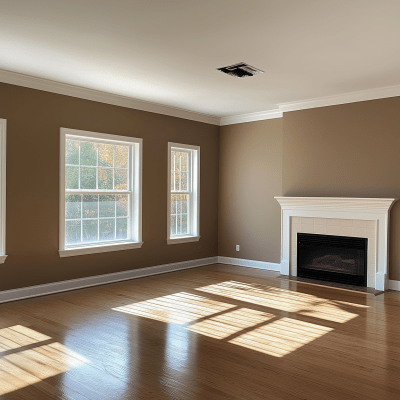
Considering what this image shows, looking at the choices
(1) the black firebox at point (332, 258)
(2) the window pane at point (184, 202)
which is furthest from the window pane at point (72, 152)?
(1) the black firebox at point (332, 258)

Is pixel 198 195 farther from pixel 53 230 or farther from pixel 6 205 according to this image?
pixel 6 205

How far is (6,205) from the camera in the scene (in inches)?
194

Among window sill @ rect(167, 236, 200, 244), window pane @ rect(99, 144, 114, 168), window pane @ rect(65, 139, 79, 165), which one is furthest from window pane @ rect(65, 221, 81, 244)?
window sill @ rect(167, 236, 200, 244)

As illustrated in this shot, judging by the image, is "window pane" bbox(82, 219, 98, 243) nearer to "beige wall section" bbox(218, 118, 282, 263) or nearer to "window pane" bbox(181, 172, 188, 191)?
"window pane" bbox(181, 172, 188, 191)

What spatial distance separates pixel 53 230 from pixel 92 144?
52.6 inches

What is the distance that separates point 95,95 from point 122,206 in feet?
5.47

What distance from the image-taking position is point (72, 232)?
5707 millimetres

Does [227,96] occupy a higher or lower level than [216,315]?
higher

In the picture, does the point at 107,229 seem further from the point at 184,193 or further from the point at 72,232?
the point at 184,193

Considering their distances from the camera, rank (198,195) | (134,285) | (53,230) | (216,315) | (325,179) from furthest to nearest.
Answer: (198,195), (325,179), (134,285), (53,230), (216,315)

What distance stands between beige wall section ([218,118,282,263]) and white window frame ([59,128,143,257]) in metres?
1.96

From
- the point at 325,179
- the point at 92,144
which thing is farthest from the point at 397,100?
the point at 92,144

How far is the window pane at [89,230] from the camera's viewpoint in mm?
5836

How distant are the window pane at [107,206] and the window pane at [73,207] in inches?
14.1
